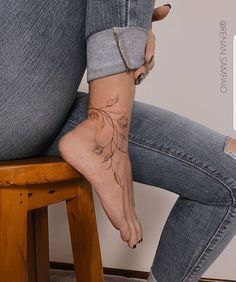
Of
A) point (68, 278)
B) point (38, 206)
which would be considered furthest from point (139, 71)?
point (68, 278)

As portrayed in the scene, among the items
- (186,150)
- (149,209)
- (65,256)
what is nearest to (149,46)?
(186,150)

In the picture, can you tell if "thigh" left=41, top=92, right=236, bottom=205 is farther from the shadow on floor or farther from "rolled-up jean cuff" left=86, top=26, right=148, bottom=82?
the shadow on floor

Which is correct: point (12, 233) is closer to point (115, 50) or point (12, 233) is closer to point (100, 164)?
point (100, 164)

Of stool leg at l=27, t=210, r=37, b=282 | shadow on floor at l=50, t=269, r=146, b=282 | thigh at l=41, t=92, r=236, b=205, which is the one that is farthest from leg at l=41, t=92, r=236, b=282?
shadow on floor at l=50, t=269, r=146, b=282

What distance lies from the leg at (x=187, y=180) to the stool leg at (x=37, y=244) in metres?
0.29

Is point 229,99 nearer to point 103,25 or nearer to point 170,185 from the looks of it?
point 170,185

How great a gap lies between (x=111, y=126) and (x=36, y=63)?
132 mm

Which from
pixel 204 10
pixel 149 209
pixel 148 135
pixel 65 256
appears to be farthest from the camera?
pixel 65 256

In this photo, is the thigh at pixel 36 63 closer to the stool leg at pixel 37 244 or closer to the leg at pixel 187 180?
the leg at pixel 187 180

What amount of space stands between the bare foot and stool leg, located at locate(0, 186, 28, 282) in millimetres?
102

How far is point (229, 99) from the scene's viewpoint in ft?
3.80

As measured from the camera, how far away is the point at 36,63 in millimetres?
529

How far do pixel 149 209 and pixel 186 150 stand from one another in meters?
0.69

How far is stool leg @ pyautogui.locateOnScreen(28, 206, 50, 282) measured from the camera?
33.8 inches
